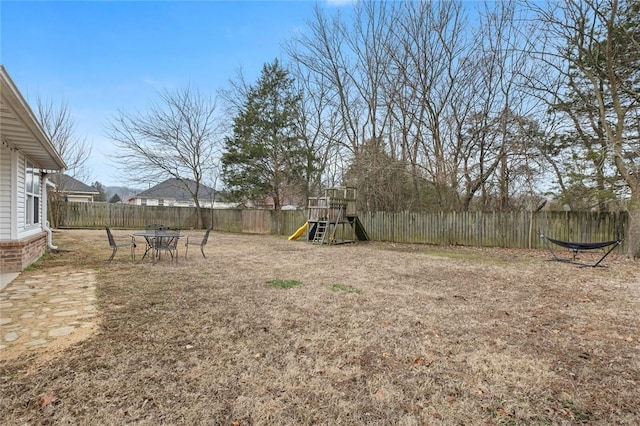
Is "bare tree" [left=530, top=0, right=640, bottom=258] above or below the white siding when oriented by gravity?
above

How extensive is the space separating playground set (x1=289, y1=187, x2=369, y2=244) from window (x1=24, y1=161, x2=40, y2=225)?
8.14 metres

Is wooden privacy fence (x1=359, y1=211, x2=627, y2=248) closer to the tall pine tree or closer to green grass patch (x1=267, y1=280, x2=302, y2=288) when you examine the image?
the tall pine tree

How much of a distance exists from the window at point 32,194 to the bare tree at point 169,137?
12181mm

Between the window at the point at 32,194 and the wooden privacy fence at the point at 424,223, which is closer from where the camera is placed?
the window at the point at 32,194

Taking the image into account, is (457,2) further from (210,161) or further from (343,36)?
(210,161)

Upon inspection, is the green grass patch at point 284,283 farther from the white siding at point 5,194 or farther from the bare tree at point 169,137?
the bare tree at point 169,137

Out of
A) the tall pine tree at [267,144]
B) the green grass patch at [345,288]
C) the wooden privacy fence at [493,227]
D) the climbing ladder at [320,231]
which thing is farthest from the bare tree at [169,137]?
the green grass patch at [345,288]

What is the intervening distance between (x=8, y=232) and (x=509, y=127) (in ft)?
44.9

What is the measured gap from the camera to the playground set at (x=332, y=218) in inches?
499

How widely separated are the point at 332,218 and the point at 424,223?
11.4 ft

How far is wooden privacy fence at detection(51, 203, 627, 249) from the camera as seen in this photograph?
33.1 ft

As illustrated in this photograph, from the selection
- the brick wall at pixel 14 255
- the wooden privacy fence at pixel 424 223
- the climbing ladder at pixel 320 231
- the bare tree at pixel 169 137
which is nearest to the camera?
the brick wall at pixel 14 255

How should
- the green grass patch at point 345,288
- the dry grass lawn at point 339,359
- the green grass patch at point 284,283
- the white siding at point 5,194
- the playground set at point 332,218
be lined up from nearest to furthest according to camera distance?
the dry grass lawn at point 339,359 < the green grass patch at point 345,288 < the green grass patch at point 284,283 < the white siding at point 5,194 < the playground set at point 332,218

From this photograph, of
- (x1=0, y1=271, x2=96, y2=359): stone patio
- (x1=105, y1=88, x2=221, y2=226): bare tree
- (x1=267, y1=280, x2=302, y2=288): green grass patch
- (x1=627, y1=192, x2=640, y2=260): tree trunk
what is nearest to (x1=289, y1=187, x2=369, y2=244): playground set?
(x1=267, y1=280, x2=302, y2=288): green grass patch
